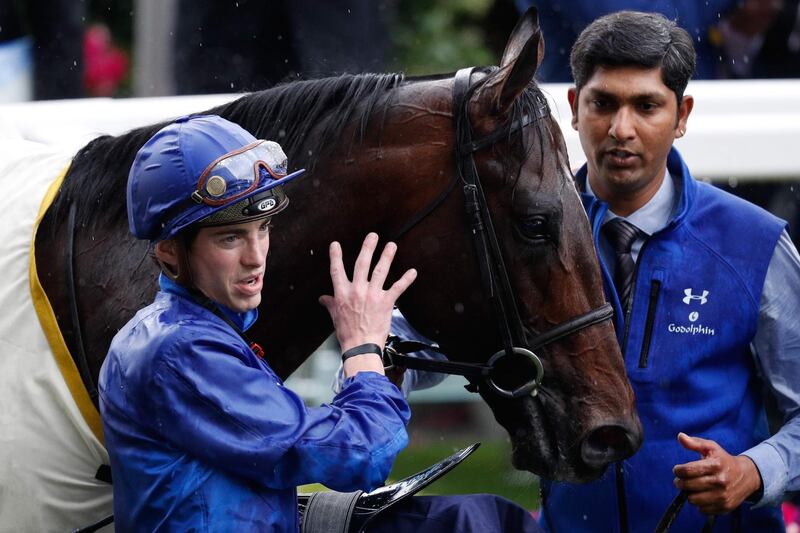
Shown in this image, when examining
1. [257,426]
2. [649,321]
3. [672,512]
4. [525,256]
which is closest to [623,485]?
[672,512]

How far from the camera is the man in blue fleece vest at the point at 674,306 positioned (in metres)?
3.12

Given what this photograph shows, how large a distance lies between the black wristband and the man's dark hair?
1156 millimetres

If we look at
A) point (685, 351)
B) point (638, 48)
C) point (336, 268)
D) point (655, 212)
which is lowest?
point (685, 351)

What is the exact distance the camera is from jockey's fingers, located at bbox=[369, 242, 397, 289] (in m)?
2.67

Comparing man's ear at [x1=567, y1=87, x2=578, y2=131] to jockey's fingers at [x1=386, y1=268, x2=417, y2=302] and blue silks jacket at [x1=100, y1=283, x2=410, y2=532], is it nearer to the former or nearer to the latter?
jockey's fingers at [x1=386, y1=268, x2=417, y2=302]

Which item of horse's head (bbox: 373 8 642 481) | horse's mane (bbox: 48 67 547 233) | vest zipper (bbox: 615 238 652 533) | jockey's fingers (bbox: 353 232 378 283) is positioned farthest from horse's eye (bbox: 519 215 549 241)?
vest zipper (bbox: 615 238 652 533)

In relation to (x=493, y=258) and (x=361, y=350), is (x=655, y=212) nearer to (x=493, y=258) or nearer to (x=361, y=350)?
(x=493, y=258)

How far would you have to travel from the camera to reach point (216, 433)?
2266 mm

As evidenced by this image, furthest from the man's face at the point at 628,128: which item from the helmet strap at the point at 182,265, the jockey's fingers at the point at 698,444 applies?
the helmet strap at the point at 182,265

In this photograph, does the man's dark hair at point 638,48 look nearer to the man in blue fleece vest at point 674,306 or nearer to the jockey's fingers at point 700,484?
the man in blue fleece vest at point 674,306

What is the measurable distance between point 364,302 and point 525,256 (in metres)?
0.45

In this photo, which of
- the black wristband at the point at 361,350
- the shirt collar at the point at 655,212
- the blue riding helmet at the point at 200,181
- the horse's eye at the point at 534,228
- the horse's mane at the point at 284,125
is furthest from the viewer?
the shirt collar at the point at 655,212

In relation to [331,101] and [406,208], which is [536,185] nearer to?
[406,208]

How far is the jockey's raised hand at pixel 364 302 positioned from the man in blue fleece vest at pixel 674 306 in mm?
689
